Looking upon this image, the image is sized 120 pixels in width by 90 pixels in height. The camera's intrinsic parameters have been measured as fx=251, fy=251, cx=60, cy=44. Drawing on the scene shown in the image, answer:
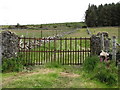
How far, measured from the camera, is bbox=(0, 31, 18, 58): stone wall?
13148 millimetres

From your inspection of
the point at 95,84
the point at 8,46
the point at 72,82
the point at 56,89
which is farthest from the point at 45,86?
the point at 8,46

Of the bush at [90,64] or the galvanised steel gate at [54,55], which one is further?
the galvanised steel gate at [54,55]

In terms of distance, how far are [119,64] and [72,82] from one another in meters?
2.84

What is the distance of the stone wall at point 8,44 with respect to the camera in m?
13.1

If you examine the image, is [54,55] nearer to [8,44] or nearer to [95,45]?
[95,45]

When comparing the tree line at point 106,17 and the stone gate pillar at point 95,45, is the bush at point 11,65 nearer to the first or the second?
the stone gate pillar at point 95,45

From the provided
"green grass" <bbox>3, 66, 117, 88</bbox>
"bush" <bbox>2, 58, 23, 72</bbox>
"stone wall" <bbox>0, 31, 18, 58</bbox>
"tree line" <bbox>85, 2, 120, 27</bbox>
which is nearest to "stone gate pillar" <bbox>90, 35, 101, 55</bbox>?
"green grass" <bbox>3, 66, 117, 88</bbox>

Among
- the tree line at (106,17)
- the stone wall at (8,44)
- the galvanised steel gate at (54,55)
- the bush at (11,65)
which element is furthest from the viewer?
the tree line at (106,17)

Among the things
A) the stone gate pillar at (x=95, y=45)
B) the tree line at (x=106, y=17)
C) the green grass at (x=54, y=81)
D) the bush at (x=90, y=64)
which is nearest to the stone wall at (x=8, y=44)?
the green grass at (x=54, y=81)

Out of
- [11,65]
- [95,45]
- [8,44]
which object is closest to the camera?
[11,65]

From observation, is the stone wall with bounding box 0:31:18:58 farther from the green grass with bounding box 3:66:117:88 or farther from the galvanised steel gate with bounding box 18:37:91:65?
the green grass with bounding box 3:66:117:88

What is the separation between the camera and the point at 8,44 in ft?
43.7

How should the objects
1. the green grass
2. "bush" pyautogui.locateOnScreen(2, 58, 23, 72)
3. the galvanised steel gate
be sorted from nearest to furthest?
the green grass → "bush" pyautogui.locateOnScreen(2, 58, 23, 72) → the galvanised steel gate

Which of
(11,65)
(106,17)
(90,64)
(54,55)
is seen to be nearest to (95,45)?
Result: (90,64)
